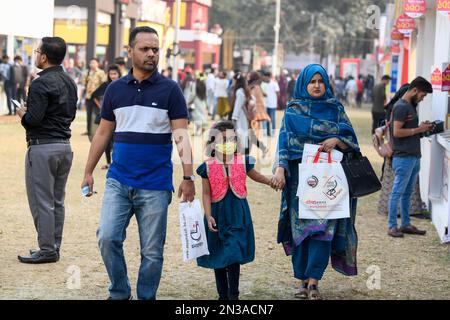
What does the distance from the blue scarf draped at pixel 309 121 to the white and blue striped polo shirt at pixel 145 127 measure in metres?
1.11

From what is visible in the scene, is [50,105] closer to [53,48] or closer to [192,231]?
[53,48]

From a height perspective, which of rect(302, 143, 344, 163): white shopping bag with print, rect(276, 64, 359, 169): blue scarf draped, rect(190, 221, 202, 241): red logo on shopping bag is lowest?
rect(190, 221, 202, 241): red logo on shopping bag

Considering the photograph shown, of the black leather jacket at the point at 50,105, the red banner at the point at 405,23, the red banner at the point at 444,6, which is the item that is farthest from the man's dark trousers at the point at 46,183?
the red banner at the point at 405,23

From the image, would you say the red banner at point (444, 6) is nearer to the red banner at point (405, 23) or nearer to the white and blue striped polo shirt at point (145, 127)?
the white and blue striped polo shirt at point (145, 127)

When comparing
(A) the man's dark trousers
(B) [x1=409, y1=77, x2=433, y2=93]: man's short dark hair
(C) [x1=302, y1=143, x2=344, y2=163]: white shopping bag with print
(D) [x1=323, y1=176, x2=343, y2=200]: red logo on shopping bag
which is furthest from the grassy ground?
(B) [x1=409, y1=77, x2=433, y2=93]: man's short dark hair

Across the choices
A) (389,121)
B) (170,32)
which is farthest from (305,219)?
(170,32)

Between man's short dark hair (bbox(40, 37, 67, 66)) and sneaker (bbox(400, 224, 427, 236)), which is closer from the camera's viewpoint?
man's short dark hair (bbox(40, 37, 67, 66))

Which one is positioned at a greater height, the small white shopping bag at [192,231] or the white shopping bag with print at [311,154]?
the white shopping bag with print at [311,154]

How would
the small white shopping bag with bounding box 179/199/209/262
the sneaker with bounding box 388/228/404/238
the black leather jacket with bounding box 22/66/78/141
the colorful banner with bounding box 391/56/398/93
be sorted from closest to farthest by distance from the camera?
the small white shopping bag with bounding box 179/199/209/262, the black leather jacket with bounding box 22/66/78/141, the sneaker with bounding box 388/228/404/238, the colorful banner with bounding box 391/56/398/93

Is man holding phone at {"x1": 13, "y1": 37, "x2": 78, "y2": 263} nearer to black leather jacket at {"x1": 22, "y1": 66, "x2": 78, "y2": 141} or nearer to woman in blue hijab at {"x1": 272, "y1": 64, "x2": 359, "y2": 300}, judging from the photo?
black leather jacket at {"x1": 22, "y1": 66, "x2": 78, "y2": 141}

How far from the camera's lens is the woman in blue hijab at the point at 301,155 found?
6934 mm

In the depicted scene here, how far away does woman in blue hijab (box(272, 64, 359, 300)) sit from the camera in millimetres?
6934

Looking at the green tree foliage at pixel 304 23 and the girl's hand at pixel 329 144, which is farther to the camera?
the green tree foliage at pixel 304 23

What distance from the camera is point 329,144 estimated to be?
6.90 metres
